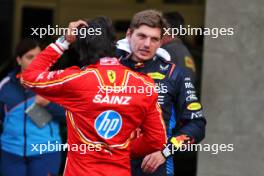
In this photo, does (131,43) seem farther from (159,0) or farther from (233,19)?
(159,0)

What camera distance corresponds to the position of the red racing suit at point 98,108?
3180 millimetres

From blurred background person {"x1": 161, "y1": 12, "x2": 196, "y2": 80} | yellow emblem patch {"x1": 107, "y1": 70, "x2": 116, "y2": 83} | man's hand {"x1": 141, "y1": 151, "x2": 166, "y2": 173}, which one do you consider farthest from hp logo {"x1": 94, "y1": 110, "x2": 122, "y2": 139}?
blurred background person {"x1": 161, "y1": 12, "x2": 196, "y2": 80}

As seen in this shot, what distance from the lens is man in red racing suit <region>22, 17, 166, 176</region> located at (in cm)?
318

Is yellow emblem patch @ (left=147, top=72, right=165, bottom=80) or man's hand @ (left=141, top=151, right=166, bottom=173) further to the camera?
yellow emblem patch @ (left=147, top=72, right=165, bottom=80)

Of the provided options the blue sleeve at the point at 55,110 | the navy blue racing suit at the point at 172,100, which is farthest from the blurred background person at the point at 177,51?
the navy blue racing suit at the point at 172,100

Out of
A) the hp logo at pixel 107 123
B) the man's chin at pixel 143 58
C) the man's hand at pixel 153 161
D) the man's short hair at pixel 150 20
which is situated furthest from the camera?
the man's chin at pixel 143 58

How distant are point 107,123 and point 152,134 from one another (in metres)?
0.31

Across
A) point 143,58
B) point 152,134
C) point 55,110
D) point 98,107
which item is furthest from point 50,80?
point 55,110

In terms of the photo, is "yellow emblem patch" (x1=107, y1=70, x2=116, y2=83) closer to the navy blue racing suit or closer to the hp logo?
the hp logo

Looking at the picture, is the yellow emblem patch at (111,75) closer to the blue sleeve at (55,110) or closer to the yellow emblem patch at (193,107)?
the yellow emblem patch at (193,107)

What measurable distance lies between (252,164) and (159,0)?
458cm

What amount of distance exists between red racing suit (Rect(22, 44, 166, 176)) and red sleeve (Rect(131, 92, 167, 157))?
0.04 meters

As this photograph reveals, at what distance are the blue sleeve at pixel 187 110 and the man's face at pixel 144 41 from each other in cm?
21

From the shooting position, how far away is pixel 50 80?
10.5 feet
